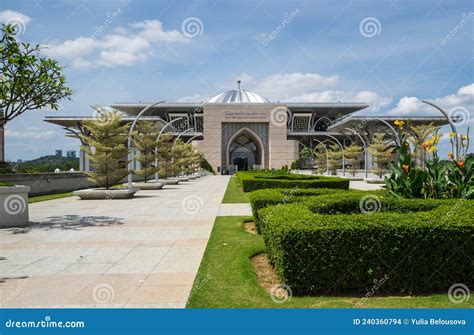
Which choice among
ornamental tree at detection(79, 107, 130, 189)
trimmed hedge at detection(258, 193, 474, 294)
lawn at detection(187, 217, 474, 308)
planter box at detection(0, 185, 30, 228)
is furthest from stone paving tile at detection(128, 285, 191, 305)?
ornamental tree at detection(79, 107, 130, 189)

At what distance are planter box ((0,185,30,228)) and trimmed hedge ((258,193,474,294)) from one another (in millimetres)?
8058

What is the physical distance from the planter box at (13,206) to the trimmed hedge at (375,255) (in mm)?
8058

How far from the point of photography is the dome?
9657 cm

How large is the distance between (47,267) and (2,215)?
5033 mm

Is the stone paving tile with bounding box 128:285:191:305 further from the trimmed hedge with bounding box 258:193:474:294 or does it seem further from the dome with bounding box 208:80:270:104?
the dome with bounding box 208:80:270:104

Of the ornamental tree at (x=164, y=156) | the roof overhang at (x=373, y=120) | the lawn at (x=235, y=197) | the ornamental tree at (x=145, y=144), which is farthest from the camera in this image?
the roof overhang at (x=373, y=120)

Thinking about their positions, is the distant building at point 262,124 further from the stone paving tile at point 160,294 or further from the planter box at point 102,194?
the stone paving tile at point 160,294

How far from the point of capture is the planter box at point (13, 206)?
10750mm

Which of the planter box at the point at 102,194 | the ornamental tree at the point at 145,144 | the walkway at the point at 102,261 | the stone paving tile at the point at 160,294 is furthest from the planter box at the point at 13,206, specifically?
the ornamental tree at the point at 145,144

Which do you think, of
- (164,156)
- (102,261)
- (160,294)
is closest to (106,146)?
(102,261)

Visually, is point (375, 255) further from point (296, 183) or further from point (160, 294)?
point (296, 183)

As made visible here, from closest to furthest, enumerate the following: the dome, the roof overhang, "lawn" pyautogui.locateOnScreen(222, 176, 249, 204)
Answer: "lawn" pyautogui.locateOnScreen(222, 176, 249, 204)
the roof overhang
the dome

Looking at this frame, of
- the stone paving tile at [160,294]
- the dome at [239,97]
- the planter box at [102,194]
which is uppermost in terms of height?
the dome at [239,97]

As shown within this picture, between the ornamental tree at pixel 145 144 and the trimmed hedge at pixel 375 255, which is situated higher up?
the ornamental tree at pixel 145 144
